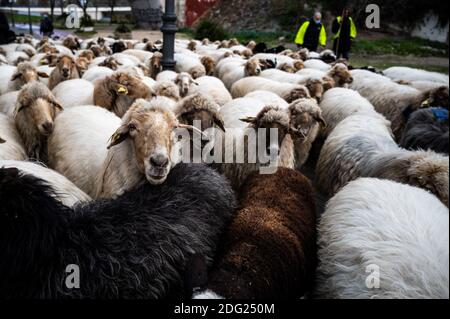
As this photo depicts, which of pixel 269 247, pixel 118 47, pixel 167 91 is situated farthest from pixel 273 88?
pixel 118 47

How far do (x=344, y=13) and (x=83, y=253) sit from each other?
7.76 meters


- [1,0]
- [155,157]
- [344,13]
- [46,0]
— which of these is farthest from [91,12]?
[155,157]

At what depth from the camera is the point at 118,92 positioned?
4164mm

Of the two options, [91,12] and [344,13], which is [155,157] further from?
[91,12]

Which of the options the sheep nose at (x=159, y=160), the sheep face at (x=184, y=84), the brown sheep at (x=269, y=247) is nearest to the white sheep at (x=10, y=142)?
the sheep nose at (x=159, y=160)

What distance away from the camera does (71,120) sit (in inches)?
149

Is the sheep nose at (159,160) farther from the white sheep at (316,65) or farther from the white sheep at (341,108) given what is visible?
the white sheep at (316,65)

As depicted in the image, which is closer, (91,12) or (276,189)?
(276,189)

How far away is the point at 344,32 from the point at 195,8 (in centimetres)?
891

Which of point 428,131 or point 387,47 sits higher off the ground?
point 387,47

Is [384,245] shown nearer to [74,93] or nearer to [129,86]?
[129,86]

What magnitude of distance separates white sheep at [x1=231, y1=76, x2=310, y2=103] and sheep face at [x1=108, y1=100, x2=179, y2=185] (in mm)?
3154

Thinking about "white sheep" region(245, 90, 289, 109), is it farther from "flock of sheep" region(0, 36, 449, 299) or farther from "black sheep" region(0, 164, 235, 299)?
"black sheep" region(0, 164, 235, 299)

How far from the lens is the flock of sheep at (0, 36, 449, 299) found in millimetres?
1796
